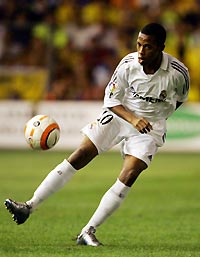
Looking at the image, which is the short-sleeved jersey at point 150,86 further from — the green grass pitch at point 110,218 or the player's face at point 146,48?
the green grass pitch at point 110,218

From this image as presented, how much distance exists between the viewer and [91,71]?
65.5ft

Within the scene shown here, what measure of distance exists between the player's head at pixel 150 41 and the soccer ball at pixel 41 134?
1.12 meters

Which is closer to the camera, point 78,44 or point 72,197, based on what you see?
point 72,197

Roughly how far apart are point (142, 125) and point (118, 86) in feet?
1.69

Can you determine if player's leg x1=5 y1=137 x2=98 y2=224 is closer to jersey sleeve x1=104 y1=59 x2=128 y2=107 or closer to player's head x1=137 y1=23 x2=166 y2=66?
jersey sleeve x1=104 y1=59 x2=128 y2=107

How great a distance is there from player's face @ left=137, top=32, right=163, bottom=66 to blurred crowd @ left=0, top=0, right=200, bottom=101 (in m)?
12.0

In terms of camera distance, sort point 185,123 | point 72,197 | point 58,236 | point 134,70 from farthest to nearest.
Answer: point 185,123, point 72,197, point 58,236, point 134,70

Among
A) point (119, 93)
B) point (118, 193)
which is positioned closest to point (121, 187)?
point (118, 193)

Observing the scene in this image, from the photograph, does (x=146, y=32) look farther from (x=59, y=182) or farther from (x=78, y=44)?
(x=78, y=44)

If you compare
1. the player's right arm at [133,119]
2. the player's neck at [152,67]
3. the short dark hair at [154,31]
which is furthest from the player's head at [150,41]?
the player's right arm at [133,119]

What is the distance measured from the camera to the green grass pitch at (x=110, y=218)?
24.0ft

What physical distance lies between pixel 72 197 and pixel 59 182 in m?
3.91

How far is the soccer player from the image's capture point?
7359mm

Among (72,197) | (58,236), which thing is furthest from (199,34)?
(58,236)
